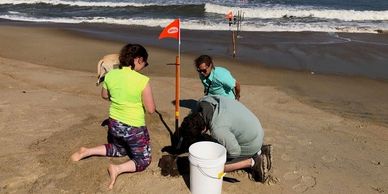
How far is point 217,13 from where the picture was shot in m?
26.5

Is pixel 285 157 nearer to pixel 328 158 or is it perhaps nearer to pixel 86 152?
pixel 328 158

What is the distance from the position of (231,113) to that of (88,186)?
1866 millimetres

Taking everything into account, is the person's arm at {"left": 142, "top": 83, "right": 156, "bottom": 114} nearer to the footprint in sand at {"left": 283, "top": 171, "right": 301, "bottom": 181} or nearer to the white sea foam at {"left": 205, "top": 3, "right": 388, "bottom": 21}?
the footprint in sand at {"left": 283, "top": 171, "right": 301, "bottom": 181}

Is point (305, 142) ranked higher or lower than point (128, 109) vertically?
lower

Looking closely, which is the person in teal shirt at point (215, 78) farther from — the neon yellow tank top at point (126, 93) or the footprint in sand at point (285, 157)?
the neon yellow tank top at point (126, 93)

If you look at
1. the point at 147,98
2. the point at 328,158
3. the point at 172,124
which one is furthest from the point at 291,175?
the point at 172,124

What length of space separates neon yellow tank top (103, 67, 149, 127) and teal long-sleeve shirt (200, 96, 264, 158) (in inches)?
30.6

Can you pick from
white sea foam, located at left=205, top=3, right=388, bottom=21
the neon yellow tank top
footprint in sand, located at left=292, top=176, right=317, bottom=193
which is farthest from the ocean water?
the neon yellow tank top

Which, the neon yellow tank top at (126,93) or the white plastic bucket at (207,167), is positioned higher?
the neon yellow tank top at (126,93)

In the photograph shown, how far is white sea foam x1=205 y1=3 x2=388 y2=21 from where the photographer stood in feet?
80.1

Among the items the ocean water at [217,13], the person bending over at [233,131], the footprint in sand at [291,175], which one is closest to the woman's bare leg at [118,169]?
the person bending over at [233,131]

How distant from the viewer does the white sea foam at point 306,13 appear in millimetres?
24406

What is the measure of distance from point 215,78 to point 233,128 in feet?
6.48

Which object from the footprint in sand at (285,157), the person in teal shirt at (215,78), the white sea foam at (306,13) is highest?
the person in teal shirt at (215,78)
